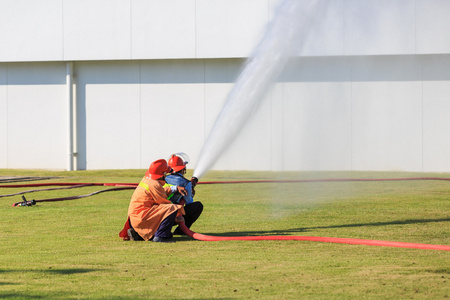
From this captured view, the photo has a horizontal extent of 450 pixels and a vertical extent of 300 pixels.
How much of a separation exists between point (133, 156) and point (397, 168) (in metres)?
11.9

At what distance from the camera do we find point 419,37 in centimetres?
2711

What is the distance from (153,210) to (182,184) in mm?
737

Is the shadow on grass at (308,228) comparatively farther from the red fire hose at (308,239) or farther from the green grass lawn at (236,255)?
the red fire hose at (308,239)

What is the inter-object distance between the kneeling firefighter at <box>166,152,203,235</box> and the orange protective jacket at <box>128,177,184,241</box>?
42 centimetres

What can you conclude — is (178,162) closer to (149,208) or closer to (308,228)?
(149,208)

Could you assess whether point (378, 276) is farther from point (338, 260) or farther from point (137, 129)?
point (137, 129)

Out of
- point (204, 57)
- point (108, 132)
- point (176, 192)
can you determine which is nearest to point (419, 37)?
point (204, 57)

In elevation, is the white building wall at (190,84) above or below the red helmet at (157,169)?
above

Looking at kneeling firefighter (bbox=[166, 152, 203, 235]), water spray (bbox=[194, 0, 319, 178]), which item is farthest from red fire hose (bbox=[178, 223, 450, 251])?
water spray (bbox=[194, 0, 319, 178])

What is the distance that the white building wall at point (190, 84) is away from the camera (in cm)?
2695

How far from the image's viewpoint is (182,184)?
11.4 m

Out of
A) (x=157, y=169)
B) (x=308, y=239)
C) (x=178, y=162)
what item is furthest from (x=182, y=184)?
(x=308, y=239)

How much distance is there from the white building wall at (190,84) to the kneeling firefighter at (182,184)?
13261 millimetres

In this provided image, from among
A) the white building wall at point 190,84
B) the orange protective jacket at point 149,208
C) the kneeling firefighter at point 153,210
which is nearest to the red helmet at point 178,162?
the kneeling firefighter at point 153,210
